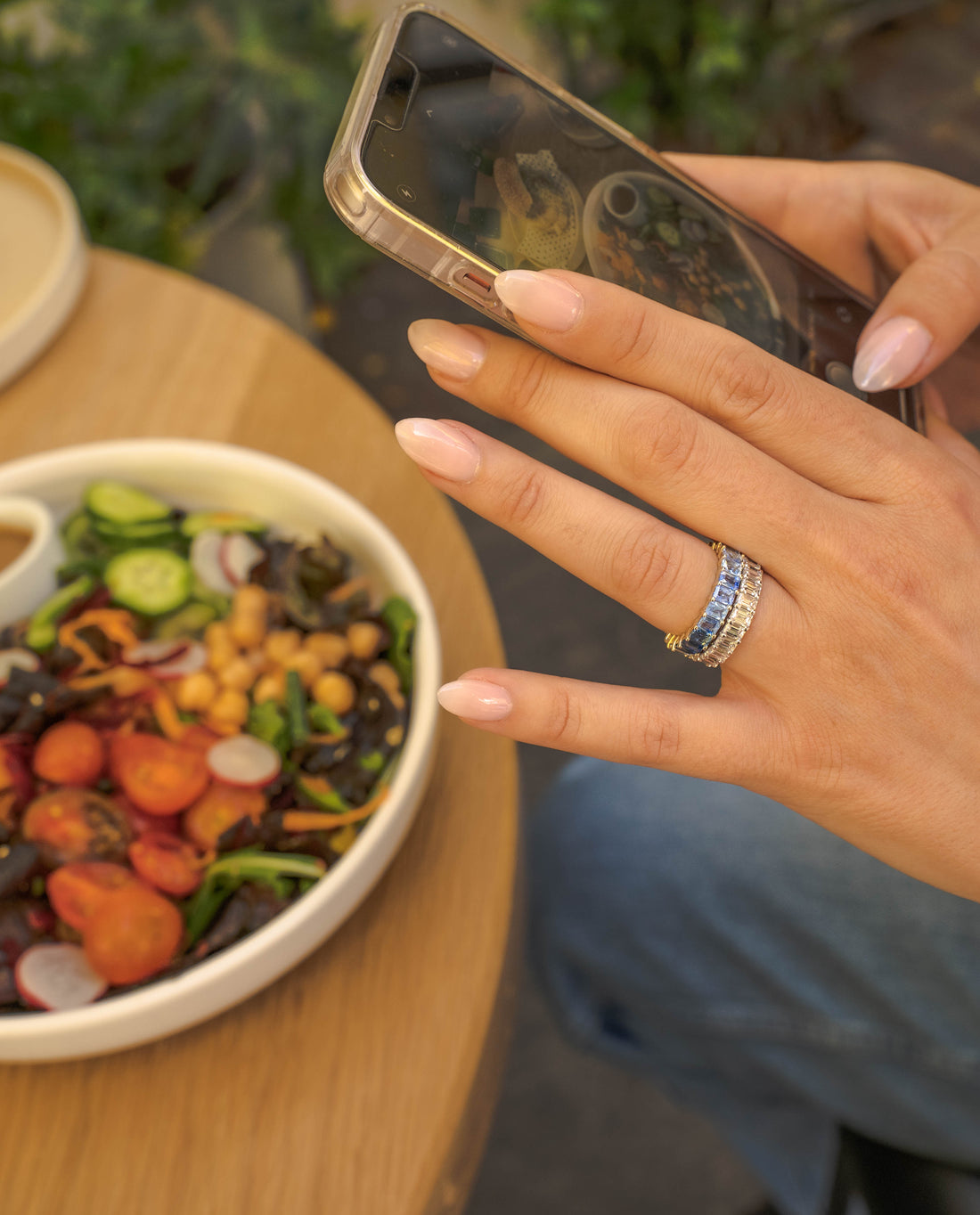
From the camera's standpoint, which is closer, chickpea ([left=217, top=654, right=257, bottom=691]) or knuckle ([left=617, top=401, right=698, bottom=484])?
knuckle ([left=617, top=401, right=698, bottom=484])

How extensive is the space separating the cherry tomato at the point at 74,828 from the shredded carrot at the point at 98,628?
4.3 inches

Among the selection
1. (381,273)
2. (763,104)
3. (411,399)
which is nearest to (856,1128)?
(411,399)

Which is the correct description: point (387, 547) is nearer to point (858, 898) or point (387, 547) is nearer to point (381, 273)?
point (858, 898)

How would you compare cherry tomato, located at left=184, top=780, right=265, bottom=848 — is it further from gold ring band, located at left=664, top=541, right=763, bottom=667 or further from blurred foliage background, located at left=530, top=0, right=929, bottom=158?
blurred foliage background, located at left=530, top=0, right=929, bottom=158

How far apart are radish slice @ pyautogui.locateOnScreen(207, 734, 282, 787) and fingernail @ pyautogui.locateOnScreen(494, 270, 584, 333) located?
1.20 ft

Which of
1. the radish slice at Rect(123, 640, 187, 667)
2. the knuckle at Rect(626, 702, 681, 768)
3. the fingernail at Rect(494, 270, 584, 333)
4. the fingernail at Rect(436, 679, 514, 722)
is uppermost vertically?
the fingernail at Rect(494, 270, 584, 333)

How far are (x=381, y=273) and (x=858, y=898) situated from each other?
1901 millimetres

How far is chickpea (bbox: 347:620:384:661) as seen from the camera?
→ 0.70m

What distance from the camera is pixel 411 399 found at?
81.4 inches

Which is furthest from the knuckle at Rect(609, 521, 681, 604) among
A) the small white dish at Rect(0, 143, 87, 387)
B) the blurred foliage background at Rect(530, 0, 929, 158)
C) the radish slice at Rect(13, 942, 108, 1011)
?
the blurred foliage background at Rect(530, 0, 929, 158)

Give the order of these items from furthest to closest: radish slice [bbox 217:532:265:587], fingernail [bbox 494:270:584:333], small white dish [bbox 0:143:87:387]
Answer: small white dish [bbox 0:143:87:387]
radish slice [bbox 217:532:265:587]
fingernail [bbox 494:270:584:333]

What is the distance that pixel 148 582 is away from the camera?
74 centimetres

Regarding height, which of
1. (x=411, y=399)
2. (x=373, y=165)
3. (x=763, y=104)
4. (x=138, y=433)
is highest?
(x=373, y=165)

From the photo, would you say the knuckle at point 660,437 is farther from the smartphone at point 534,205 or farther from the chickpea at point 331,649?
the chickpea at point 331,649
